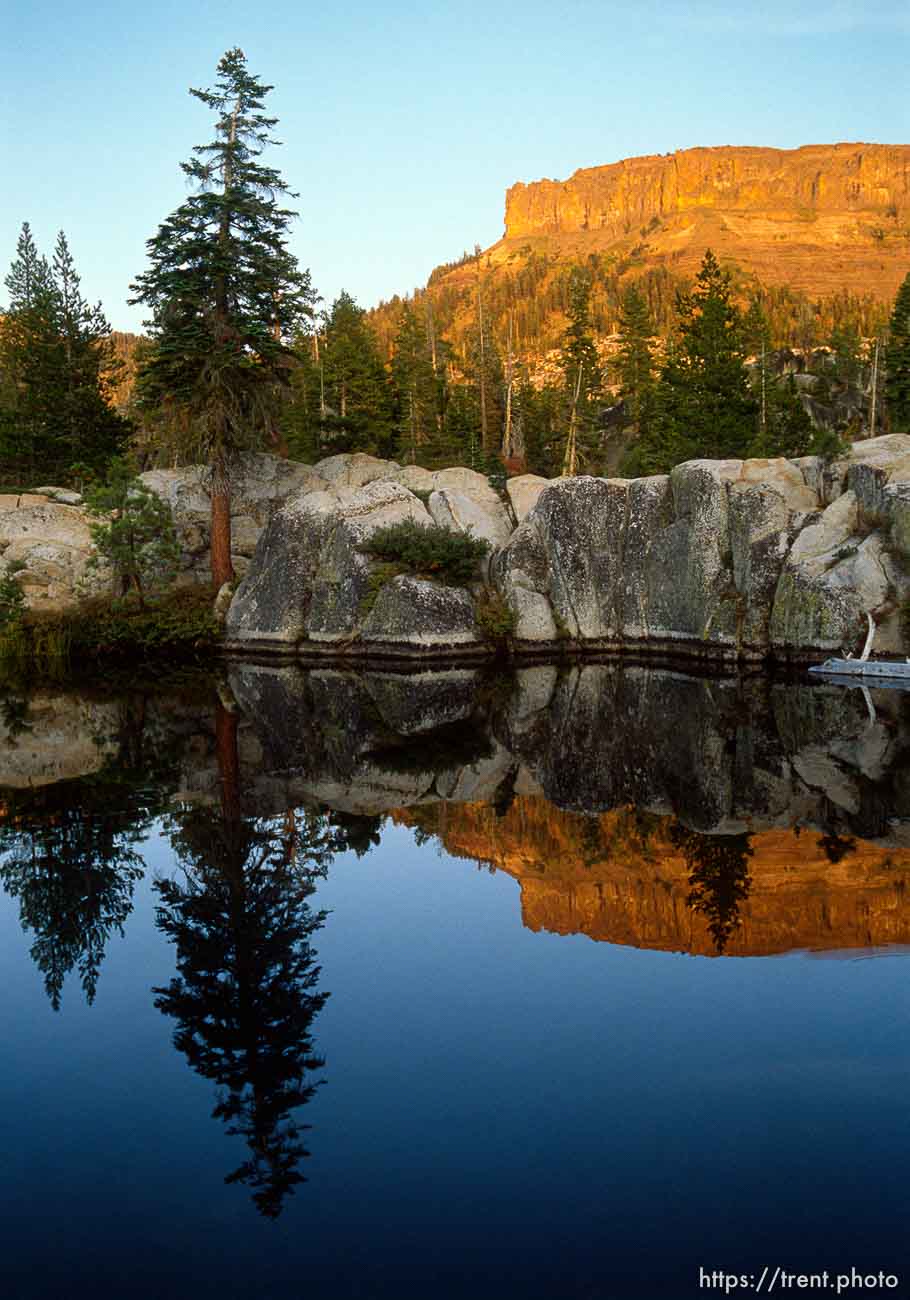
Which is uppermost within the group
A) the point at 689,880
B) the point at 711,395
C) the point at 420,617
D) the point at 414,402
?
the point at 414,402

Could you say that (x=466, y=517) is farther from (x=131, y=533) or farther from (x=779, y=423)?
(x=779, y=423)

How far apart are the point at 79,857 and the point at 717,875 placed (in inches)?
276

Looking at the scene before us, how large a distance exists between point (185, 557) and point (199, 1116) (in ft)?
101

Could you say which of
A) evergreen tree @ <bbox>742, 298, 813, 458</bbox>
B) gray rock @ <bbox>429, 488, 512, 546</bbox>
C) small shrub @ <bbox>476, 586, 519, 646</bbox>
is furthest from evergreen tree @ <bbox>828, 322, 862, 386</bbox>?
small shrub @ <bbox>476, 586, 519, 646</bbox>

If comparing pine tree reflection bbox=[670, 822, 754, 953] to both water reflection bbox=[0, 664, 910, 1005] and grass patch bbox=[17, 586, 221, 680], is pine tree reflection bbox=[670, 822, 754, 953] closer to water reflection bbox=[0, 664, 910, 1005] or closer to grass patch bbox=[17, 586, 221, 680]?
water reflection bbox=[0, 664, 910, 1005]

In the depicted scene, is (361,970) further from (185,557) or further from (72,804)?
(185,557)

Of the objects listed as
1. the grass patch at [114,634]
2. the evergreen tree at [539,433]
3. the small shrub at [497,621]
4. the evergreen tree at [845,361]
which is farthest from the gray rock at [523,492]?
the evergreen tree at [845,361]

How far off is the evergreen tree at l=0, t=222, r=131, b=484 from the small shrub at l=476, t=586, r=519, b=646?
1896 centimetres

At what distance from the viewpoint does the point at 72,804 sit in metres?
14.1

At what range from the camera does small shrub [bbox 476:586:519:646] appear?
98.3ft

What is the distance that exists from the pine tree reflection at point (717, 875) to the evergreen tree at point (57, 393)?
34199 mm

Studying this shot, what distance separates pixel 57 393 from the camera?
4031 cm

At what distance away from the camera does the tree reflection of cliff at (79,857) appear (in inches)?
366

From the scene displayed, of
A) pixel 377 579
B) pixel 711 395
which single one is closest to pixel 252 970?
pixel 377 579
